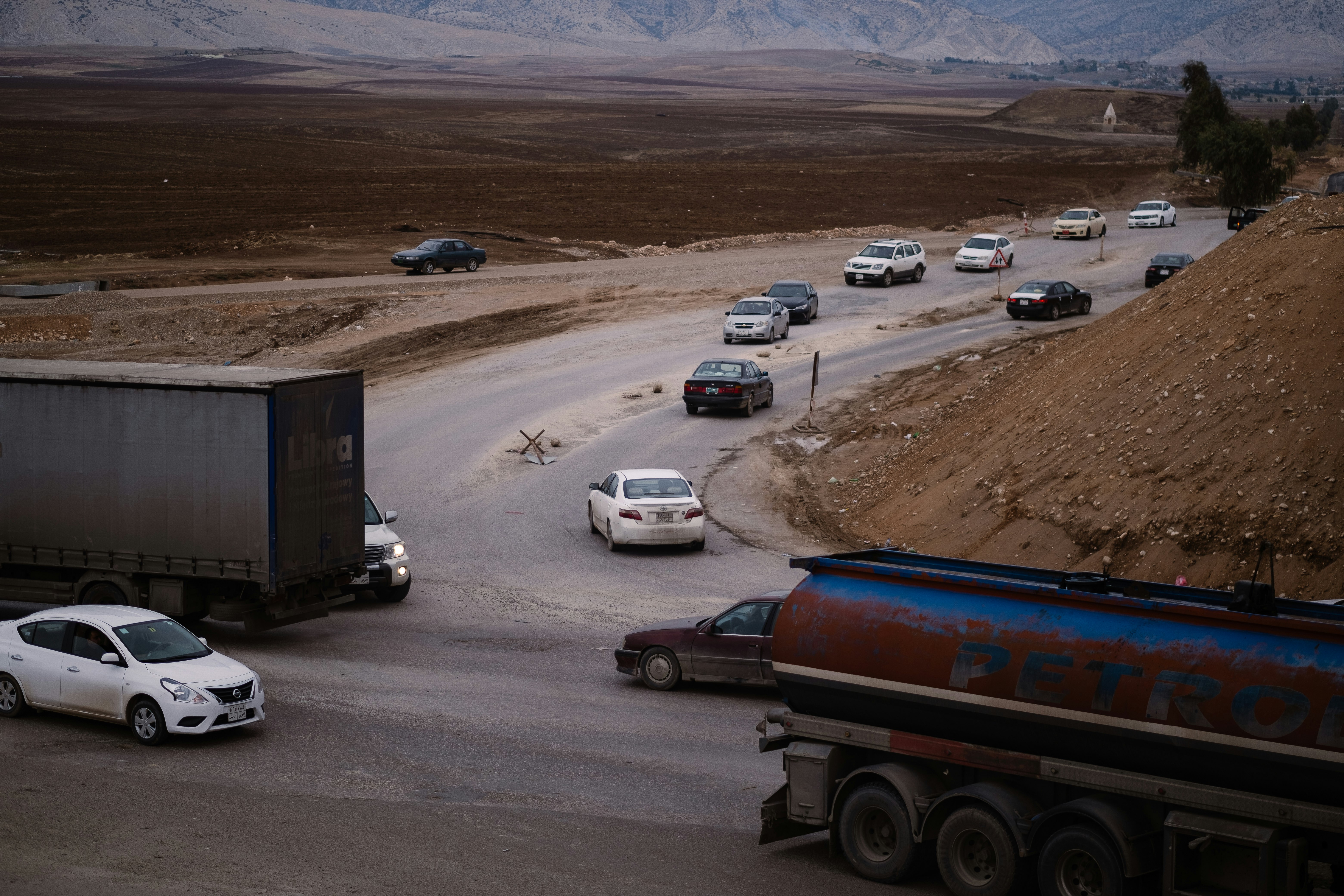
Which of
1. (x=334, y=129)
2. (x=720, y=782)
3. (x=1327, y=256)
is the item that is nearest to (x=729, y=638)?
(x=720, y=782)

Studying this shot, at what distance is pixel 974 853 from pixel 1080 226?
59851 millimetres

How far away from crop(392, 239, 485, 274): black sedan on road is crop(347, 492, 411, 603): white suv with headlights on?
1456 inches

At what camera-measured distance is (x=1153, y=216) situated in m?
70.4

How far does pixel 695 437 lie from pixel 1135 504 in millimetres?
13890

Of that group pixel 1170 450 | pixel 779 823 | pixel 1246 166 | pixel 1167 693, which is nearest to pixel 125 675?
pixel 779 823

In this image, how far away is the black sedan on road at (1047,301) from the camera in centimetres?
4634

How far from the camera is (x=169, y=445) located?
1897cm

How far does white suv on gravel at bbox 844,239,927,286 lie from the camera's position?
179ft

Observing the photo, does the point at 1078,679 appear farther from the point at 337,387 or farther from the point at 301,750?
the point at 337,387

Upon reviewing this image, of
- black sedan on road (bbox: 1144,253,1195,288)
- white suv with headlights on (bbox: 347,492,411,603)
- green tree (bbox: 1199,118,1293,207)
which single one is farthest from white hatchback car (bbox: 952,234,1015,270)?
white suv with headlights on (bbox: 347,492,411,603)

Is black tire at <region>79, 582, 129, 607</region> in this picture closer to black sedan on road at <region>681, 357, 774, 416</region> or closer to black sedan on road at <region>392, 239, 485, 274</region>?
black sedan on road at <region>681, 357, 774, 416</region>

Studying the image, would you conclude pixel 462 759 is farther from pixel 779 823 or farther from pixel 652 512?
pixel 652 512

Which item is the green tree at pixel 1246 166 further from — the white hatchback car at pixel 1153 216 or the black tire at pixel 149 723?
the black tire at pixel 149 723

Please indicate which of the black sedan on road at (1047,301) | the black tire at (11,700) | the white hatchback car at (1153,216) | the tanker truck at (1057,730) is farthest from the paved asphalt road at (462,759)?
the white hatchback car at (1153,216)
